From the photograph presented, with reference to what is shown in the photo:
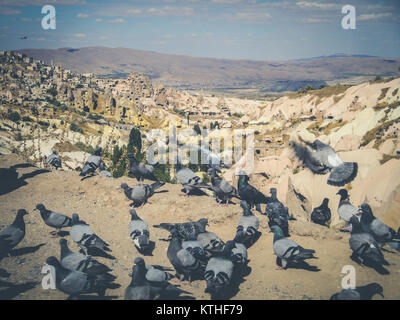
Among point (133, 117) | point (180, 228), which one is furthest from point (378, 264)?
point (133, 117)

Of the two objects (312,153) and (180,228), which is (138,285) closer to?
(180,228)

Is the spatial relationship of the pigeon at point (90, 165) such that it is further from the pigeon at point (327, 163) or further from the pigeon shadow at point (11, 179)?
the pigeon at point (327, 163)

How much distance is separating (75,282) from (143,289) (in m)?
2.05

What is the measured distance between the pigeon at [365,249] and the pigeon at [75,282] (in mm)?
9128

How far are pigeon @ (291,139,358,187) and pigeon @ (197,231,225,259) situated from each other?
39.5 feet

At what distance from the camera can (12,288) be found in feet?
32.8

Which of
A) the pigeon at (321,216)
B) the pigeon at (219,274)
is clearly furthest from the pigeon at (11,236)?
the pigeon at (321,216)

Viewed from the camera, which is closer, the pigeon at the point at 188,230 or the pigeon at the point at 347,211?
the pigeon at the point at 188,230

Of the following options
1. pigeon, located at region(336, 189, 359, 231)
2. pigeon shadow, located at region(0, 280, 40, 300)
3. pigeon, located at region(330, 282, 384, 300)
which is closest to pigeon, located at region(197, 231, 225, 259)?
pigeon, located at region(330, 282, 384, 300)

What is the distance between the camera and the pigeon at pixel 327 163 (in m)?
21.2

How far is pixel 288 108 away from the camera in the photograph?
69.4 m

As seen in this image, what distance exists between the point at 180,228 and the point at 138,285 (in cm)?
345

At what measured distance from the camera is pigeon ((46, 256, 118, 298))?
9.75 m

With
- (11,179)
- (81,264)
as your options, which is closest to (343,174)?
(81,264)
